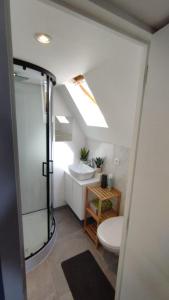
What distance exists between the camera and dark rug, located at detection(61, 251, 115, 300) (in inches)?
59.3

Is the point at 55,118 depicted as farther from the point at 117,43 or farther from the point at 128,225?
the point at 128,225

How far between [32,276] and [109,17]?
2.37 metres

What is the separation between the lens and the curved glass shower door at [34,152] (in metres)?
A: 2.03

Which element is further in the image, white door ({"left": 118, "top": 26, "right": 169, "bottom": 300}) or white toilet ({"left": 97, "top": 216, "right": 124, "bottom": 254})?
white toilet ({"left": 97, "top": 216, "right": 124, "bottom": 254})

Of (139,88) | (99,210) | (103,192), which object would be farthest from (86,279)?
(139,88)

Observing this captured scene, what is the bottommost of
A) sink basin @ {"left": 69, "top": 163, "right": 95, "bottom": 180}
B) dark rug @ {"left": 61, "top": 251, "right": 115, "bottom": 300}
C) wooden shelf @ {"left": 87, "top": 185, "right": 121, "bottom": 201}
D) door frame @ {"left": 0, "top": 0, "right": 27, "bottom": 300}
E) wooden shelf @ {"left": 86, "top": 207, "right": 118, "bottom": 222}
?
dark rug @ {"left": 61, "top": 251, "right": 115, "bottom": 300}

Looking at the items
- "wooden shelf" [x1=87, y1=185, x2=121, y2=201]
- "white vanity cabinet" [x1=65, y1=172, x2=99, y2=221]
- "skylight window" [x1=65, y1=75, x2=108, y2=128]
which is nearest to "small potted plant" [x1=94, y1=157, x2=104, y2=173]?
"white vanity cabinet" [x1=65, y1=172, x2=99, y2=221]

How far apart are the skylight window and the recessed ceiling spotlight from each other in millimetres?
1090

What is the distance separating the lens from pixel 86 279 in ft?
5.41

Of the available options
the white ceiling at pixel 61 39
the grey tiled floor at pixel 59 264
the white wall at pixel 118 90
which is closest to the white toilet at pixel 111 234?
the grey tiled floor at pixel 59 264

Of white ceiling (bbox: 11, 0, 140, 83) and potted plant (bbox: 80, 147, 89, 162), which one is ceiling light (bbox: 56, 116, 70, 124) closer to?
potted plant (bbox: 80, 147, 89, 162)

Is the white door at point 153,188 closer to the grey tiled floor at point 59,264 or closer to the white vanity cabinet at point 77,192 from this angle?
the grey tiled floor at point 59,264

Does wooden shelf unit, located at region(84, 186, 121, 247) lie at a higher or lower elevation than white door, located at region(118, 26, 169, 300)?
lower

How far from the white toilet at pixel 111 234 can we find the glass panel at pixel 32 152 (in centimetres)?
91
